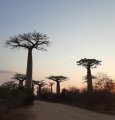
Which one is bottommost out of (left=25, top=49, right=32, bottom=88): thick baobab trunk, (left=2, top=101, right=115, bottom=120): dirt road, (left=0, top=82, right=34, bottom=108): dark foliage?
(left=2, top=101, right=115, bottom=120): dirt road

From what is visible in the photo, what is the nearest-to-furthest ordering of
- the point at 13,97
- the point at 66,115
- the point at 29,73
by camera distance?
the point at 66,115
the point at 13,97
the point at 29,73

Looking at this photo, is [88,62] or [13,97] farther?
[88,62]

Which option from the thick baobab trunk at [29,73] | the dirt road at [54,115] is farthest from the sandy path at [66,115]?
the thick baobab trunk at [29,73]

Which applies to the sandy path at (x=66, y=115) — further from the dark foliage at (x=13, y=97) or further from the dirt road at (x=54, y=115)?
the dark foliage at (x=13, y=97)

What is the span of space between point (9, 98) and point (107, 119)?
21.7 ft

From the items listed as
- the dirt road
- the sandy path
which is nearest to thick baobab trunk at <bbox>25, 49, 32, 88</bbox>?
the sandy path

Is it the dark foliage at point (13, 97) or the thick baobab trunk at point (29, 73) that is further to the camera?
the thick baobab trunk at point (29, 73)

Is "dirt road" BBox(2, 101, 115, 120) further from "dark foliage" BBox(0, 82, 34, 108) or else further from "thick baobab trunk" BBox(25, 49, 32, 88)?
"thick baobab trunk" BBox(25, 49, 32, 88)

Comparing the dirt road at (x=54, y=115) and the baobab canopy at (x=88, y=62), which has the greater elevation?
the baobab canopy at (x=88, y=62)

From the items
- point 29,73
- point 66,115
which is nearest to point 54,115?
point 66,115

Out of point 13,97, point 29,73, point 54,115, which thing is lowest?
point 54,115

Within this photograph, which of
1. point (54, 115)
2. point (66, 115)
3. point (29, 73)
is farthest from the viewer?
point (29, 73)

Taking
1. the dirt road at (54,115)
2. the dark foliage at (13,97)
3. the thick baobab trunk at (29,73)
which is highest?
the thick baobab trunk at (29,73)

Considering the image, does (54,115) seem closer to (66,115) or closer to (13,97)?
(66,115)
